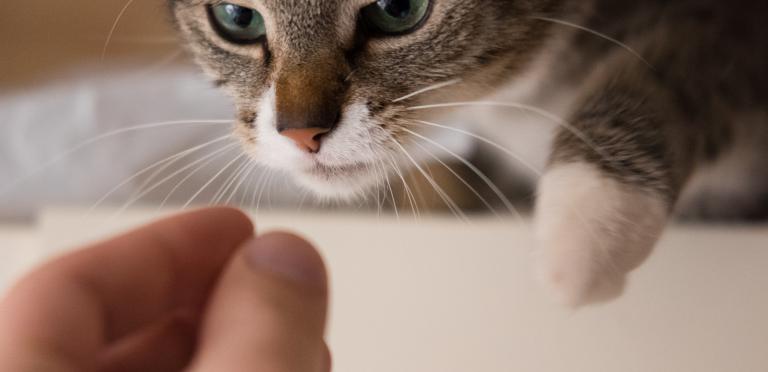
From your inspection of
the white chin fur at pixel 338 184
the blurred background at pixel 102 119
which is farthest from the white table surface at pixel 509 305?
the blurred background at pixel 102 119

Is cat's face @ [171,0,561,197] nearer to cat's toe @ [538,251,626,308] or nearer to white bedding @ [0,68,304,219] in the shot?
cat's toe @ [538,251,626,308]

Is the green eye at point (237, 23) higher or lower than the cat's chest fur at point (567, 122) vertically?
higher

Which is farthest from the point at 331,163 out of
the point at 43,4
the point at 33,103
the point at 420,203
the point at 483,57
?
the point at 43,4

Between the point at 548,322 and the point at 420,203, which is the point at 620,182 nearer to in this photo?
the point at 548,322

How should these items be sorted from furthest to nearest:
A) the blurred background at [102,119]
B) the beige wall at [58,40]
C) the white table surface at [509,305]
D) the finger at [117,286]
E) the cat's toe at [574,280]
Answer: the beige wall at [58,40], the blurred background at [102,119], the white table surface at [509,305], the cat's toe at [574,280], the finger at [117,286]

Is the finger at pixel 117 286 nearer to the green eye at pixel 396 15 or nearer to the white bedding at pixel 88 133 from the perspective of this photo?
the green eye at pixel 396 15

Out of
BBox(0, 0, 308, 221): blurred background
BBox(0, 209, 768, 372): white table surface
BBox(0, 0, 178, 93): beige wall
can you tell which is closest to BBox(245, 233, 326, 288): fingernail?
BBox(0, 209, 768, 372): white table surface

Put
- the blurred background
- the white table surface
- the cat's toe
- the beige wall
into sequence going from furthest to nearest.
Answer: the beige wall, the blurred background, the white table surface, the cat's toe
